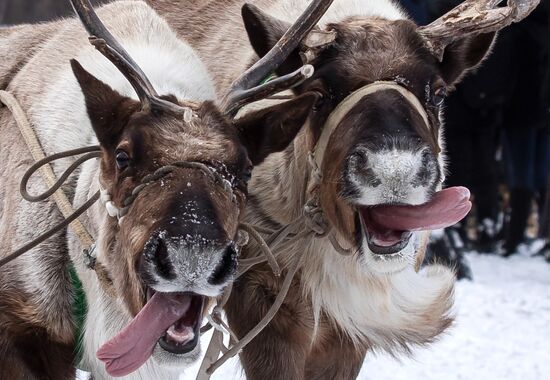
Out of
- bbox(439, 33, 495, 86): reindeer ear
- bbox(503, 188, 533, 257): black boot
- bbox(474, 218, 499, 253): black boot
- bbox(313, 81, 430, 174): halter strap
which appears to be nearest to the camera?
bbox(313, 81, 430, 174): halter strap

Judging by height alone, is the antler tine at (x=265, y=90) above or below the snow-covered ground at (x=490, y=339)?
above

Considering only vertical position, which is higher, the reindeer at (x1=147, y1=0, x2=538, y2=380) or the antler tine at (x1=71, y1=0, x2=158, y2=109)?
the antler tine at (x1=71, y1=0, x2=158, y2=109)

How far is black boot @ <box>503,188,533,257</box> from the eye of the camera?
416 inches

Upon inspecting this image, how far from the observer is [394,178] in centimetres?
406

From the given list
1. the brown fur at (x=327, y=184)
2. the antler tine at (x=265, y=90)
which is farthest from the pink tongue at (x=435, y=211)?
the antler tine at (x=265, y=90)

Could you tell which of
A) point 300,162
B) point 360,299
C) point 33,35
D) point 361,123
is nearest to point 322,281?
point 360,299

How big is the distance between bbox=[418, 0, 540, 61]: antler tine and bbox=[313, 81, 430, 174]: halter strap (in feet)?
1.19

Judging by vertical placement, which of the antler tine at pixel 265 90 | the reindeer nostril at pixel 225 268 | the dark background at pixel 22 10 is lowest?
the dark background at pixel 22 10

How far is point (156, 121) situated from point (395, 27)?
51.5 inches

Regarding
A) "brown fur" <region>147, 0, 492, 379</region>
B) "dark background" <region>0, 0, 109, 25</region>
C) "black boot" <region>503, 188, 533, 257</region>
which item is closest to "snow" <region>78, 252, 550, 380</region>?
"brown fur" <region>147, 0, 492, 379</region>

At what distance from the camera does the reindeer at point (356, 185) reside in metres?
4.20

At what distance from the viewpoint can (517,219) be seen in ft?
34.8

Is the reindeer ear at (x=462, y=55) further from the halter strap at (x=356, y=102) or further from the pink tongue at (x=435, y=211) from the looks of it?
the pink tongue at (x=435, y=211)

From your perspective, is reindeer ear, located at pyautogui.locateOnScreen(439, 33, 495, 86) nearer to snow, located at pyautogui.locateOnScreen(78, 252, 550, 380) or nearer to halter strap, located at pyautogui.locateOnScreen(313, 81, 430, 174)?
halter strap, located at pyautogui.locateOnScreen(313, 81, 430, 174)
